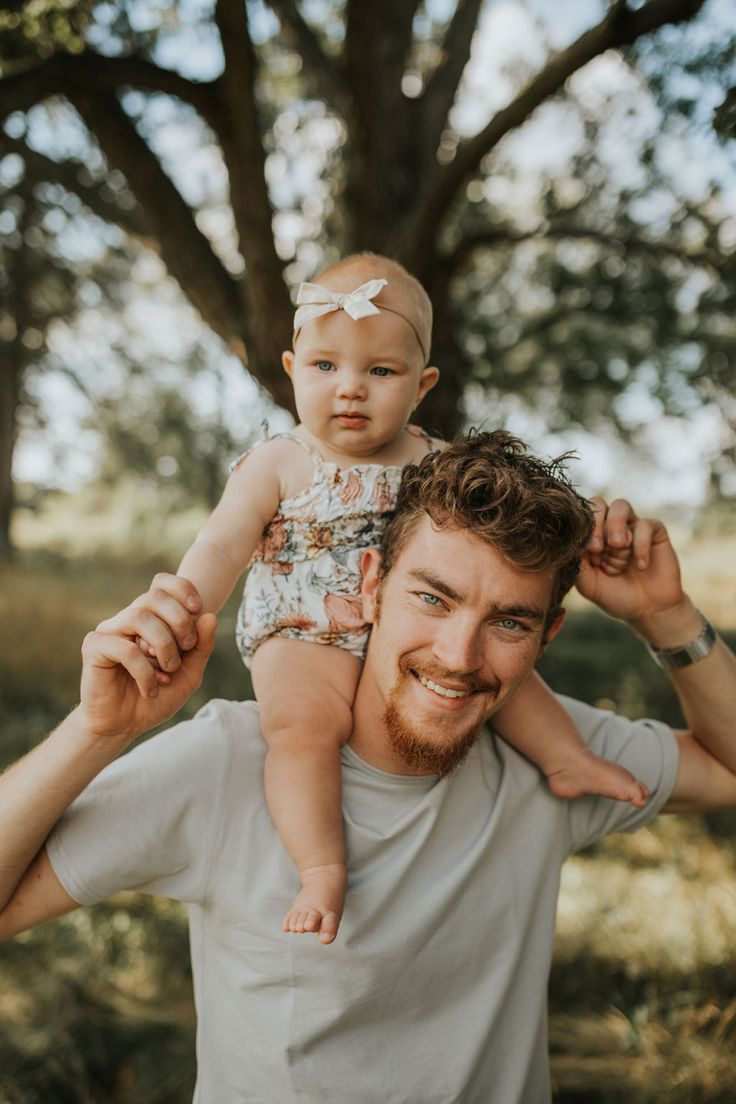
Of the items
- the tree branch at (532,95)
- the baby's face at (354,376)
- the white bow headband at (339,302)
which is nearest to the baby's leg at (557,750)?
the baby's face at (354,376)

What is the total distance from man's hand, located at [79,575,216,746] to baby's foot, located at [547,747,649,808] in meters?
0.99

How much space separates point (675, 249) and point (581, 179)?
178 cm

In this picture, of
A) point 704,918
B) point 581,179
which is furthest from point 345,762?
point 581,179

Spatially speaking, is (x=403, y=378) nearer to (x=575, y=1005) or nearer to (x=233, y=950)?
(x=233, y=950)

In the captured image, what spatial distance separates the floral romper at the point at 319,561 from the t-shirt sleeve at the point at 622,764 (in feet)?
2.36

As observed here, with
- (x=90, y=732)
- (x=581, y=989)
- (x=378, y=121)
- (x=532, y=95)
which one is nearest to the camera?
(x=90, y=732)

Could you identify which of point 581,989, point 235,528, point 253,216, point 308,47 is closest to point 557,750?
point 235,528

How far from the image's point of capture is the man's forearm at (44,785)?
1745mm

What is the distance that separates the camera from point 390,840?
2.05m

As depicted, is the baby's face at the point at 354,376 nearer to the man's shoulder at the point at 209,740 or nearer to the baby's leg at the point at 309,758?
the baby's leg at the point at 309,758

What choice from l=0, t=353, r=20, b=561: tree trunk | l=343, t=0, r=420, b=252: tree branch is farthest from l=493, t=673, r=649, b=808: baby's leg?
l=0, t=353, r=20, b=561: tree trunk

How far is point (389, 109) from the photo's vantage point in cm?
538

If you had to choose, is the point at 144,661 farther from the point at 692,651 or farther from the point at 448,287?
the point at 448,287

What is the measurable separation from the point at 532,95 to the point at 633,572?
2536 mm
